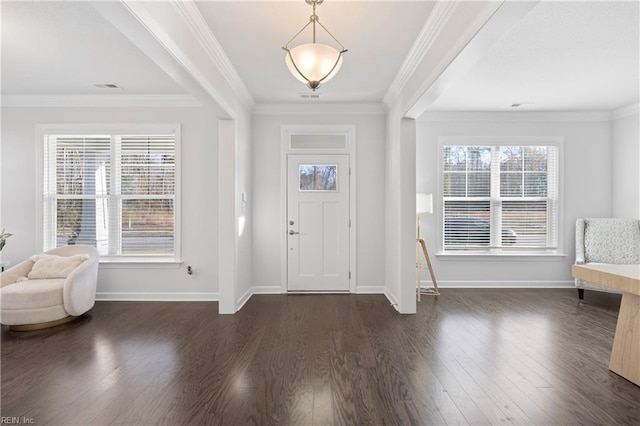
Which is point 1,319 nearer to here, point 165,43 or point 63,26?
point 63,26

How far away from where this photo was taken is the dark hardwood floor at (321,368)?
2209 millimetres

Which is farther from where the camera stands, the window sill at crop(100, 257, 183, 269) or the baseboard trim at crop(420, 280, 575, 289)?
the baseboard trim at crop(420, 280, 575, 289)

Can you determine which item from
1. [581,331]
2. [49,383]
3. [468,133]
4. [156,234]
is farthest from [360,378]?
[468,133]

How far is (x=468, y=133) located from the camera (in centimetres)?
565

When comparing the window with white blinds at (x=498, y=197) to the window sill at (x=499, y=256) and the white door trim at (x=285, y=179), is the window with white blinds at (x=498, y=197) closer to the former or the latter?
the window sill at (x=499, y=256)

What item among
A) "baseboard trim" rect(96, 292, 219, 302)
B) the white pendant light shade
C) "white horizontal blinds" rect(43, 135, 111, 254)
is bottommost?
"baseboard trim" rect(96, 292, 219, 302)

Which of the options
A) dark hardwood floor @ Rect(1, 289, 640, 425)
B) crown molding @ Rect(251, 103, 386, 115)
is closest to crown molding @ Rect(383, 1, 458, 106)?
crown molding @ Rect(251, 103, 386, 115)

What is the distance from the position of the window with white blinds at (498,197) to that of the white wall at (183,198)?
142 inches

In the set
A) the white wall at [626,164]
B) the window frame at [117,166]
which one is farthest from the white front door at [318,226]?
the white wall at [626,164]

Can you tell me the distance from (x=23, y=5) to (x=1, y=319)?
3.03 meters

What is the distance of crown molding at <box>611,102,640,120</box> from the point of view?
16.8 ft

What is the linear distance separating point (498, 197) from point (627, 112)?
215 cm

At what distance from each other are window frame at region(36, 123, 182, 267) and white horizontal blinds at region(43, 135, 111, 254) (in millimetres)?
77

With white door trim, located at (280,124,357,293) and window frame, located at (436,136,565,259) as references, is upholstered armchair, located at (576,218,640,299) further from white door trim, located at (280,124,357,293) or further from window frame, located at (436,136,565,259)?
white door trim, located at (280,124,357,293)
